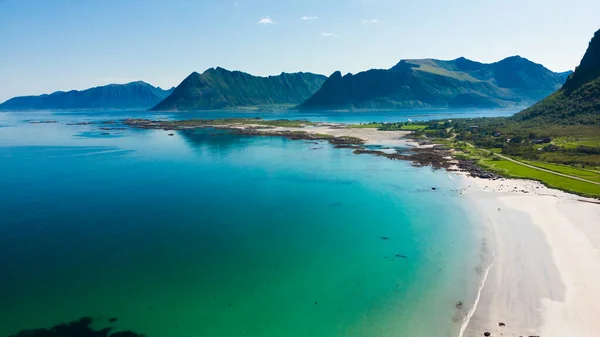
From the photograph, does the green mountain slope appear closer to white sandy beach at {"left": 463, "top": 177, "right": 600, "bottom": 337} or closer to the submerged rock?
white sandy beach at {"left": 463, "top": 177, "right": 600, "bottom": 337}

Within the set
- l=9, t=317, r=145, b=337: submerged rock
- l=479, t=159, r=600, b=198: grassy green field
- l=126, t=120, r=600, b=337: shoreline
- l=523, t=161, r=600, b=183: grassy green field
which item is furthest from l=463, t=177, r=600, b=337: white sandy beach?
l=9, t=317, r=145, b=337: submerged rock

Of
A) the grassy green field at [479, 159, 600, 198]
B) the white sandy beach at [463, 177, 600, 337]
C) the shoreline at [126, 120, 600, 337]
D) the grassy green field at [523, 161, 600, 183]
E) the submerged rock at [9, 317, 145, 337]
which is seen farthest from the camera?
the grassy green field at [523, 161, 600, 183]

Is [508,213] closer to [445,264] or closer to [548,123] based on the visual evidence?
[445,264]

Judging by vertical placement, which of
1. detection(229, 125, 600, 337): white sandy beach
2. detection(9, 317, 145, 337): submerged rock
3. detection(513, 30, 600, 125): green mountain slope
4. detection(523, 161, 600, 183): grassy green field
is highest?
detection(513, 30, 600, 125): green mountain slope

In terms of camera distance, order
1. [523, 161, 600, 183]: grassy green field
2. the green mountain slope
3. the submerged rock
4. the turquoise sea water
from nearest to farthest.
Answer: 1. the submerged rock
2. the turquoise sea water
3. [523, 161, 600, 183]: grassy green field
4. the green mountain slope

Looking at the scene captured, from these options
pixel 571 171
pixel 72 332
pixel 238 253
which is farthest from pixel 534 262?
pixel 571 171

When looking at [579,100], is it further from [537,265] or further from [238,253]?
[238,253]

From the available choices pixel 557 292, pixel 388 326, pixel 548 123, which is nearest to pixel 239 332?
pixel 388 326
